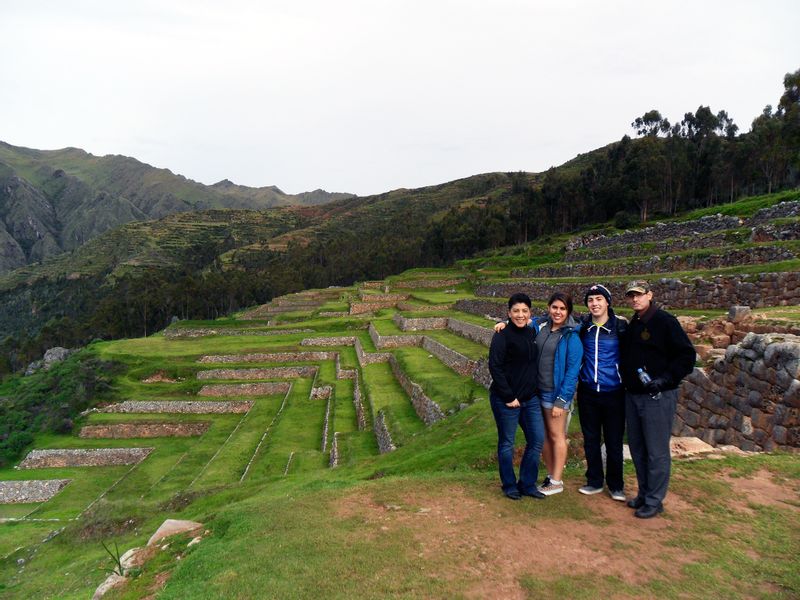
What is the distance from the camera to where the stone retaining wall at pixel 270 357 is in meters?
35.1

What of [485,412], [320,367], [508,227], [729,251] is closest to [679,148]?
[508,227]

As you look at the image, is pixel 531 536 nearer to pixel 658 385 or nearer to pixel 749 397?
pixel 658 385

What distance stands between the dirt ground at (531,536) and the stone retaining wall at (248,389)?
26702mm

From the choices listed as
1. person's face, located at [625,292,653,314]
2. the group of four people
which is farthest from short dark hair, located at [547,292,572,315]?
person's face, located at [625,292,653,314]

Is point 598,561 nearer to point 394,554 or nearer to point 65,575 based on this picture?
point 394,554

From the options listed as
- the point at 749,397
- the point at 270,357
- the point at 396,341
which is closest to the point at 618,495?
the point at 749,397

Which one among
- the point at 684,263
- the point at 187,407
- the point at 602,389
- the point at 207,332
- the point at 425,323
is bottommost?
the point at 187,407

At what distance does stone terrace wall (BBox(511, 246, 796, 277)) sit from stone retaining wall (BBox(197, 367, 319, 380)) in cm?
1920

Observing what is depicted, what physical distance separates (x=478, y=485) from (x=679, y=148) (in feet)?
181

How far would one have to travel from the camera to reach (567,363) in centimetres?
542

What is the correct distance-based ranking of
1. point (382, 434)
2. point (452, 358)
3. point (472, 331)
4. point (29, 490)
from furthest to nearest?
point (472, 331)
point (29, 490)
point (452, 358)
point (382, 434)

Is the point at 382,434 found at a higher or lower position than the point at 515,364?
lower

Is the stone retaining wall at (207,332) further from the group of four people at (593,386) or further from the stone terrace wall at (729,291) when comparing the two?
the group of four people at (593,386)

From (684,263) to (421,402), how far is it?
11439 mm
